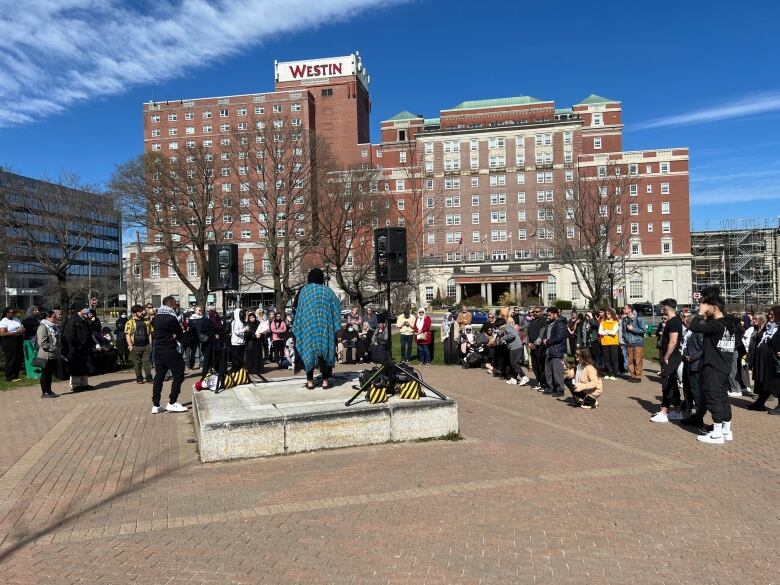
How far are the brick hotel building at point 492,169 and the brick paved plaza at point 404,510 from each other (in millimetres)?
67038

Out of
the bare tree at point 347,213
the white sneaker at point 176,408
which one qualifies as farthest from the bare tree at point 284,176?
the white sneaker at point 176,408

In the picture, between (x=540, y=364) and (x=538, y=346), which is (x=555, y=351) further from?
(x=540, y=364)

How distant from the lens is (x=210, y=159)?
36688 millimetres

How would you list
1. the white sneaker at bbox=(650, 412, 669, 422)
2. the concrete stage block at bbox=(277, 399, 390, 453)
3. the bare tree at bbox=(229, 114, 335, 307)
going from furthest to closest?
the bare tree at bbox=(229, 114, 335, 307) → the white sneaker at bbox=(650, 412, 669, 422) → the concrete stage block at bbox=(277, 399, 390, 453)

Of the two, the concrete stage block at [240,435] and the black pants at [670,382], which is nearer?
the concrete stage block at [240,435]

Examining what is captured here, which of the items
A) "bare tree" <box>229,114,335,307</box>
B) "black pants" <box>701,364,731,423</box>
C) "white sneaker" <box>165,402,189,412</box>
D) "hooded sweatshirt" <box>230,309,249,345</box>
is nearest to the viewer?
"black pants" <box>701,364,731,423</box>

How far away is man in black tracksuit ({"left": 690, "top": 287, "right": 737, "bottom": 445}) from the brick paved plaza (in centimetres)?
27

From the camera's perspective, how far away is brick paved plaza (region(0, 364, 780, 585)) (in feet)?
13.6

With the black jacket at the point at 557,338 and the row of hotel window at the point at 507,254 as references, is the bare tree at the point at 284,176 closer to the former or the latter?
the black jacket at the point at 557,338

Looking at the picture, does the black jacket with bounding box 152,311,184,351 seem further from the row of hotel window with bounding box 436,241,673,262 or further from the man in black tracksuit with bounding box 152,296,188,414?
the row of hotel window with bounding box 436,241,673,262

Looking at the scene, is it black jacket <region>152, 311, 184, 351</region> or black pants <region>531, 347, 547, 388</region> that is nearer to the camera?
black jacket <region>152, 311, 184, 351</region>

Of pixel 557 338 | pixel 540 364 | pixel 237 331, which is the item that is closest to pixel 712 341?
pixel 557 338

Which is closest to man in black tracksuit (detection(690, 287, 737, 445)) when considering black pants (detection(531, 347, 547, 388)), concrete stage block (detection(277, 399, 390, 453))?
concrete stage block (detection(277, 399, 390, 453))

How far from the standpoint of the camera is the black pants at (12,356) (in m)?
14.4
